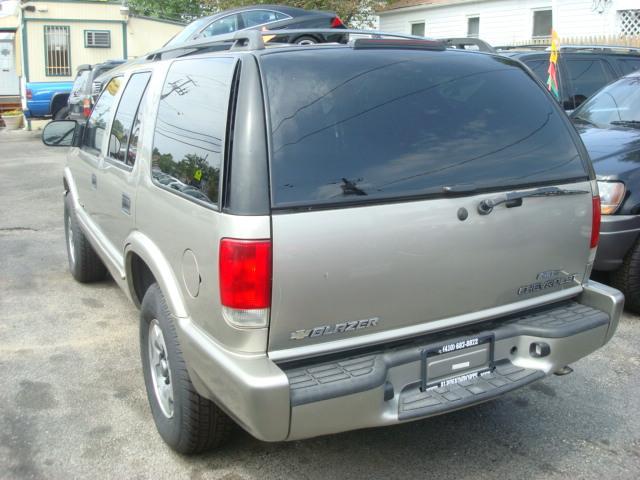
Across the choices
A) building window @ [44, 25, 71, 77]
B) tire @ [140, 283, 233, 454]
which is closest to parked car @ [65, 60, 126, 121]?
building window @ [44, 25, 71, 77]

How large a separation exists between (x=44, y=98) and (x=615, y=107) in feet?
57.5

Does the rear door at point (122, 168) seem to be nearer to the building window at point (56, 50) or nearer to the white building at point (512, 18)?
the white building at point (512, 18)

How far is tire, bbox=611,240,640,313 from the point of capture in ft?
16.2

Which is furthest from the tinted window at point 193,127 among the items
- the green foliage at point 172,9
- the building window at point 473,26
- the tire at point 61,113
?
the green foliage at point 172,9

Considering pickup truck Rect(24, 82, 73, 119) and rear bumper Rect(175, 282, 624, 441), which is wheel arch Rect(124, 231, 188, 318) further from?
pickup truck Rect(24, 82, 73, 119)

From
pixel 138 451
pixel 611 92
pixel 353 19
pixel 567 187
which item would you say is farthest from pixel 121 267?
pixel 353 19

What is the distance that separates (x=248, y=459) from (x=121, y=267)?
4.68ft

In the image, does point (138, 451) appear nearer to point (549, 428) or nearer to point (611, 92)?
point (549, 428)

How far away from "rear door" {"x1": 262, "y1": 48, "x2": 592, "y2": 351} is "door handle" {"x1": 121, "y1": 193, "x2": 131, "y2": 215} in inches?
53.3

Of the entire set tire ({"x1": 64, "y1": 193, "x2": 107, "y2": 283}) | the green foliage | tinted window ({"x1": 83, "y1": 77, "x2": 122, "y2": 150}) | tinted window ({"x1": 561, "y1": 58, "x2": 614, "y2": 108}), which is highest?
the green foliage

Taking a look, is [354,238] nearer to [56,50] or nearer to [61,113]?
[61,113]

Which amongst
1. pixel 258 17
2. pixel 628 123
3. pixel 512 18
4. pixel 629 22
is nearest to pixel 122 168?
pixel 628 123

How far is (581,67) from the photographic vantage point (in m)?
9.20

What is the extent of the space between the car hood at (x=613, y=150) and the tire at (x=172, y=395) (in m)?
3.37
